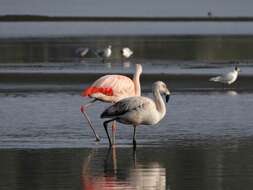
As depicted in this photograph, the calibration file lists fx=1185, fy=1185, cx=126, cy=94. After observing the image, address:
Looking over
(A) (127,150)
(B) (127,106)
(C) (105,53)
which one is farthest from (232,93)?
(C) (105,53)

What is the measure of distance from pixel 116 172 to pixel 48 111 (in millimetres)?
7643

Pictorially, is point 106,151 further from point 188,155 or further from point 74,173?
point 74,173

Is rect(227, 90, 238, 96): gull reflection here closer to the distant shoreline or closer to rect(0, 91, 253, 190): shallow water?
rect(0, 91, 253, 190): shallow water

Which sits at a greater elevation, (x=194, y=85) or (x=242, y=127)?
(x=242, y=127)

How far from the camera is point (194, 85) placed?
2880cm

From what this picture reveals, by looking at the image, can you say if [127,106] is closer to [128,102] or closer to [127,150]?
[128,102]

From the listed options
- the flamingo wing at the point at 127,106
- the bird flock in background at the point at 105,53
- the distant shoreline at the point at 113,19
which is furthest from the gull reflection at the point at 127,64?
the distant shoreline at the point at 113,19

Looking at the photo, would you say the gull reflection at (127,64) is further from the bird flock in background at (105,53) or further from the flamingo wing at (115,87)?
the flamingo wing at (115,87)

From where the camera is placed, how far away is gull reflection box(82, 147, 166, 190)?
13.4 m

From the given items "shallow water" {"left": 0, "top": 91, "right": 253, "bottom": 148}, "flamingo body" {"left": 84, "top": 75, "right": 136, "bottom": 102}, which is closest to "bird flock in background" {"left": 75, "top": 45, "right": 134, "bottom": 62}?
"shallow water" {"left": 0, "top": 91, "right": 253, "bottom": 148}

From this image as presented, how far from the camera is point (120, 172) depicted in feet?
47.6

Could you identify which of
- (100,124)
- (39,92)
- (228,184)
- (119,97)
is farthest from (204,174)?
(39,92)

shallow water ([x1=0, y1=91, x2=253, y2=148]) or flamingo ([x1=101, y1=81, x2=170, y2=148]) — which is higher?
flamingo ([x1=101, y1=81, x2=170, y2=148])

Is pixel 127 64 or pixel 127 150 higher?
pixel 127 150
